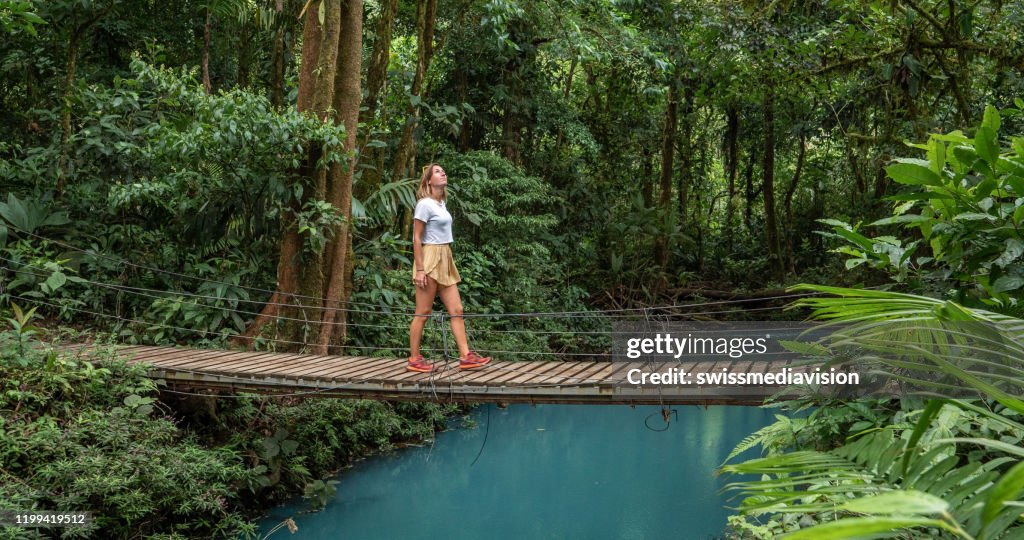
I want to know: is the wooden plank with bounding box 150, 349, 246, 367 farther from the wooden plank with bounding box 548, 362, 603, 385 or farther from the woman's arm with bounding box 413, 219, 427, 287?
the wooden plank with bounding box 548, 362, 603, 385

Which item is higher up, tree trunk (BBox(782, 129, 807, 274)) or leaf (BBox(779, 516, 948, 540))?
tree trunk (BBox(782, 129, 807, 274))

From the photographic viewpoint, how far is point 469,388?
4.52 metres

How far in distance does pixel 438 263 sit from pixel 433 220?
24cm

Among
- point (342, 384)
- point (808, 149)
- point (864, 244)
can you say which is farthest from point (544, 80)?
point (864, 244)

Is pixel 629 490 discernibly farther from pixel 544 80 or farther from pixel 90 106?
pixel 544 80

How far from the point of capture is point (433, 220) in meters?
4.55

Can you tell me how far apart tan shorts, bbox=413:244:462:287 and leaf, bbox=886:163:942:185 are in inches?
107

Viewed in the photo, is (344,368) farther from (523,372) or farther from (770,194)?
(770,194)

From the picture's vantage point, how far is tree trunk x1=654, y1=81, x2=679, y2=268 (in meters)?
Result: 11.2

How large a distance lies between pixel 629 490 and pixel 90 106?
5.08 m

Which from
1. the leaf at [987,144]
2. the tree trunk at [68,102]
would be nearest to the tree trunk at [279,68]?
the tree trunk at [68,102]


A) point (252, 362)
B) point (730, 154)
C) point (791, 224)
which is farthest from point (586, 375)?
point (730, 154)

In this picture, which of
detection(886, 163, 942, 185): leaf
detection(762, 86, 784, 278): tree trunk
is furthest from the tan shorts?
detection(762, 86, 784, 278): tree trunk

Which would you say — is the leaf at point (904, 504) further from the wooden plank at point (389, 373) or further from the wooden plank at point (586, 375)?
the wooden plank at point (389, 373)
